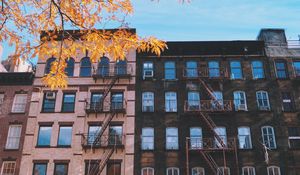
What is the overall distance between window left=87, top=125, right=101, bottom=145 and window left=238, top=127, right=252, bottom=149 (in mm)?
11997

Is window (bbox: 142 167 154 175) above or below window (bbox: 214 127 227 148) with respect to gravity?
below

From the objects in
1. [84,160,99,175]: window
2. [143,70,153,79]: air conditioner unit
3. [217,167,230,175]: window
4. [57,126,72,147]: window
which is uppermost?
[143,70,153,79]: air conditioner unit

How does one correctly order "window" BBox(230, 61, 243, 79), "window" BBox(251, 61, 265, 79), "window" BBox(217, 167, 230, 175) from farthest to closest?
"window" BBox(230, 61, 243, 79) → "window" BBox(251, 61, 265, 79) → "window" BBox(217, 167, 230, 175)

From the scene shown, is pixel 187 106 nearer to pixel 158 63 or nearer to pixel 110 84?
pixel 158 63

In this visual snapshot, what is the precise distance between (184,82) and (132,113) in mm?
5668

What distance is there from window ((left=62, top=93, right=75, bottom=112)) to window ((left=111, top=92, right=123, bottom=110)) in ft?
11.8

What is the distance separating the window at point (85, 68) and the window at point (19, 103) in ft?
18.5

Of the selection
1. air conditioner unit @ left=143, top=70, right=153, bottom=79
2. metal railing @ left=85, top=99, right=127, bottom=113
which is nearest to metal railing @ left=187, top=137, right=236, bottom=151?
metal railing @ left=85, top=99, right=127, bottom=113

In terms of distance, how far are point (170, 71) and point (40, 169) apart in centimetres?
1435

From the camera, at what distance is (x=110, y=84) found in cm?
2936

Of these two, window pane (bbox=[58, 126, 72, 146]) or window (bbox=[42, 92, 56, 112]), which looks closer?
window pane (bbox=[58, 126, 72, 146])

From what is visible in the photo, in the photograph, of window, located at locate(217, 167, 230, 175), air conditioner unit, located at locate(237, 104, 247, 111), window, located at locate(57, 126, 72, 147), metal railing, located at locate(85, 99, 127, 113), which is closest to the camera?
window, located at locate(217, 167, 230, 175)

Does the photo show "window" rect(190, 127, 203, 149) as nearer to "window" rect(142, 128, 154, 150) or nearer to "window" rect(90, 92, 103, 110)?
"window" rect(142, 128, 154, 150)

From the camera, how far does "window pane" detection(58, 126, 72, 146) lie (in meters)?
27.5
